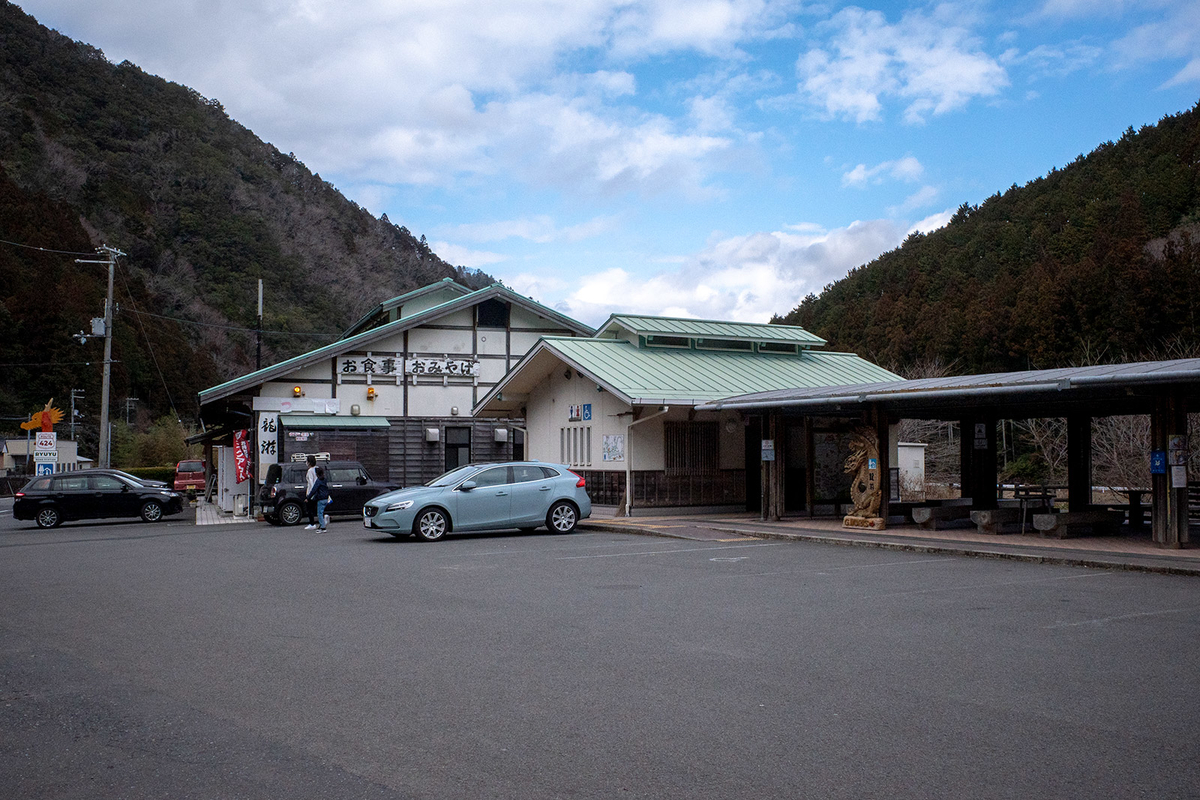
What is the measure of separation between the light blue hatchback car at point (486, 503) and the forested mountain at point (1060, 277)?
26.0 metres

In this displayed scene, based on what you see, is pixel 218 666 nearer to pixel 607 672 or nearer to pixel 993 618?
pixel 607 672

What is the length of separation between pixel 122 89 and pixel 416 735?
87913 millimetres

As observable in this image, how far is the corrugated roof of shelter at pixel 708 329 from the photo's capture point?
25500 mm

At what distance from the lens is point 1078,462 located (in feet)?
67.2

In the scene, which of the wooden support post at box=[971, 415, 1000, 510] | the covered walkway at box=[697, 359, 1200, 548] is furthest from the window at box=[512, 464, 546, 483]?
the wooden support post at box=[971, 415, 1000, 510]

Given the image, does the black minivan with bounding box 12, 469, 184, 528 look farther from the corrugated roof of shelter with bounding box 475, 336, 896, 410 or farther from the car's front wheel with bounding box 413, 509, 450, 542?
the car's front wheel with bounding box 413, 509, 450, 542

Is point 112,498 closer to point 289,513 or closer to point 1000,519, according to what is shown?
point 289,513

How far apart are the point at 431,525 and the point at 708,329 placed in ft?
38.1

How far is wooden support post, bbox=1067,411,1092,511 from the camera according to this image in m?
20.2

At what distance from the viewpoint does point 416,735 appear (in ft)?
17.8

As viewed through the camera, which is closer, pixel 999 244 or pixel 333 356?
pixel 333 356

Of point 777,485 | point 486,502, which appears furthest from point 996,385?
point 486,502

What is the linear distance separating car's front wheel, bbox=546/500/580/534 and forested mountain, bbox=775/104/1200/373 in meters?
25.7

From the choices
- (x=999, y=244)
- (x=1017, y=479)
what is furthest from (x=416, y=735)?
(x=999, y=244)
